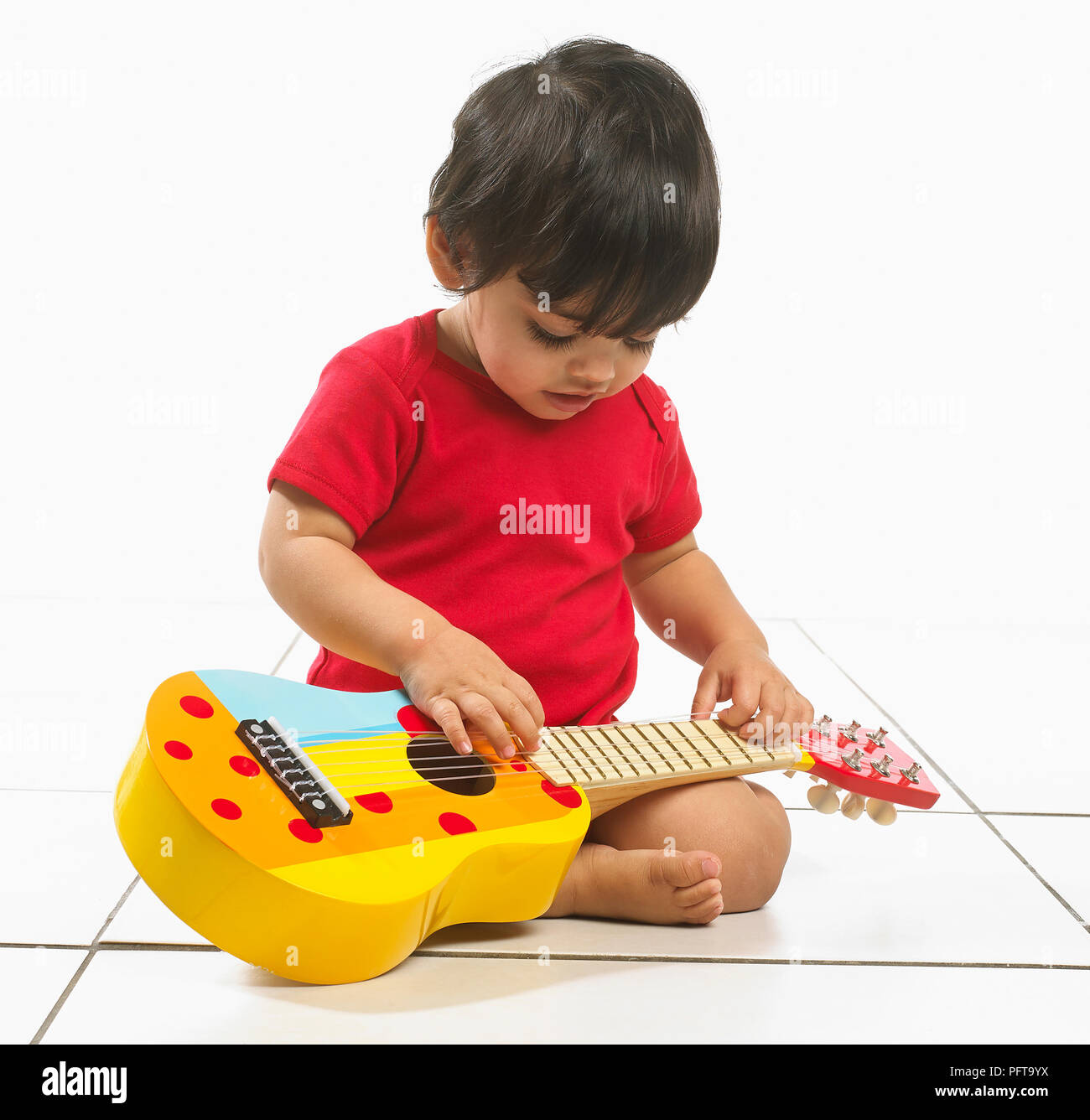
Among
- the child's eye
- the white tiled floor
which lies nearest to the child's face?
the child's eye

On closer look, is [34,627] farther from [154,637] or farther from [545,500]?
[545,500]

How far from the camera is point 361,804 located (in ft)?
2.43

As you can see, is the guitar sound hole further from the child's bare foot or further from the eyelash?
the eyelash

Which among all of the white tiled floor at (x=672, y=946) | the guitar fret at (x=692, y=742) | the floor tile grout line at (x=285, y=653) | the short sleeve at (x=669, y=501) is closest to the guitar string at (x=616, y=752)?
the guitar fret at (x=692, y=742)

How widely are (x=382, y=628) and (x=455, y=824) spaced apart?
0.53ft

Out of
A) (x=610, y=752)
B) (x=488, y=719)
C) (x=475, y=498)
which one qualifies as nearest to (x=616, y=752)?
(x=610, y=752)

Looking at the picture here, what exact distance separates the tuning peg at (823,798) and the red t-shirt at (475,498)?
0.59 feet

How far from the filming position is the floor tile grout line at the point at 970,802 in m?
0.89

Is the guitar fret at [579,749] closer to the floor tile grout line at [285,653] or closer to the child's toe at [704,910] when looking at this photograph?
the child's toe at [704,910]

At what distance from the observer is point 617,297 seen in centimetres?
82

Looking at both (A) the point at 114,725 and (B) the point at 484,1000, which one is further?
(A) the point at 114,725

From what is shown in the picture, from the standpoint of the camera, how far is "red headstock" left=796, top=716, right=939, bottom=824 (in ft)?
2.94
